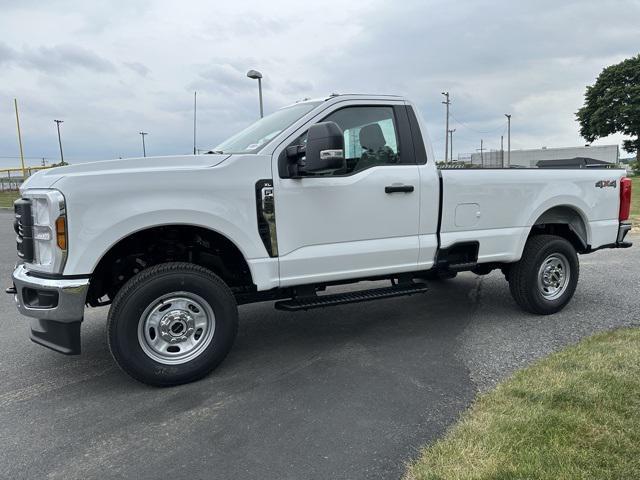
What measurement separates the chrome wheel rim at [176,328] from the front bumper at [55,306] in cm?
44

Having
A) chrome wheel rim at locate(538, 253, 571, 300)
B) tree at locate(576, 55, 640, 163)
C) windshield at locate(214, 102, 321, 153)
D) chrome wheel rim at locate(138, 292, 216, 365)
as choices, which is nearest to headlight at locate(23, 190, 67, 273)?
chrome wheel rim at locate(138, 292, 216, 365)

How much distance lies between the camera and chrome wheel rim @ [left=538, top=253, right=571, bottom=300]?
5469mm

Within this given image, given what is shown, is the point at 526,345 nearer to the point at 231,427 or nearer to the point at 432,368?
the point at 432,368

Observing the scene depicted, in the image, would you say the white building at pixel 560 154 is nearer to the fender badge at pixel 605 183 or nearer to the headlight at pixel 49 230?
the fender badge at pixel 605 183

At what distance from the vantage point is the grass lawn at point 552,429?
101 inches

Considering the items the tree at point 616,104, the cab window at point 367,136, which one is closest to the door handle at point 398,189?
the cab window at point 367,136

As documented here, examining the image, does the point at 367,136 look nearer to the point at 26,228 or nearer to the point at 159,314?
the point at 159,314

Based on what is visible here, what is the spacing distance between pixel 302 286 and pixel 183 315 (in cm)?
104

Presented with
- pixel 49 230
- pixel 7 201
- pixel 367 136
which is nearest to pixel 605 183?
pixel 367 136

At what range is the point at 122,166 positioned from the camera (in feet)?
12.3

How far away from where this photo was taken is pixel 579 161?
6348mm

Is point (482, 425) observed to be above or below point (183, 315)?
below

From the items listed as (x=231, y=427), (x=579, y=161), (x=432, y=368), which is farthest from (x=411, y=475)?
(x=579, y=161)

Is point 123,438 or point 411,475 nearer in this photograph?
point 411,475
